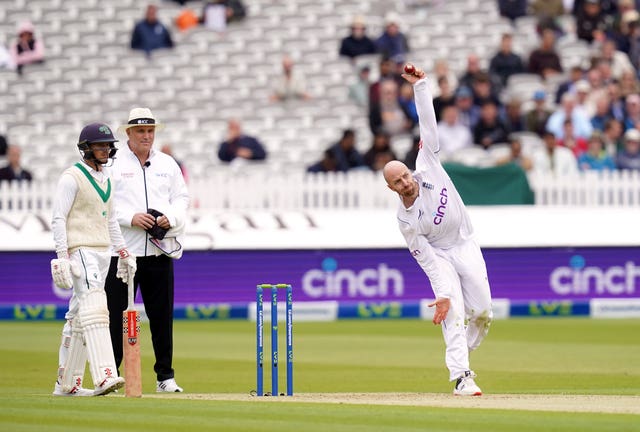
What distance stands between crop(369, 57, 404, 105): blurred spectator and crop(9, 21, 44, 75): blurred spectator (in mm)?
6194

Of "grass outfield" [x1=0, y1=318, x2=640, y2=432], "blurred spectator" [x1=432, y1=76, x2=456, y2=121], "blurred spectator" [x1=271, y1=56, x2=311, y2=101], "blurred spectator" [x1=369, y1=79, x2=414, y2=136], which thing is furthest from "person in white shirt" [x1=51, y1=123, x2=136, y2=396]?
"blurred spectator" [x1=271, y1=56, x2=311, y2=101]

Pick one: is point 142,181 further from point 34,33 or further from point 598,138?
point 34,33

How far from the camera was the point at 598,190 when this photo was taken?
21516mm

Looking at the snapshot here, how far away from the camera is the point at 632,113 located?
23.3 m

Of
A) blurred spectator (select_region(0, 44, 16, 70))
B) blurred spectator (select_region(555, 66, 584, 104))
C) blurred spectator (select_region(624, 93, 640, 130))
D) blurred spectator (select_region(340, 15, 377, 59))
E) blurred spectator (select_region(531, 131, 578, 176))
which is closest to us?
blurred spectator (select_region(531, 131, 578, 176))

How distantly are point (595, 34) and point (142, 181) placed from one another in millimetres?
15097

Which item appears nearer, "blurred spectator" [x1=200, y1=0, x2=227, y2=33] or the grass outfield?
the grass outfield

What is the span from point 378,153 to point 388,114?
4.83 ft

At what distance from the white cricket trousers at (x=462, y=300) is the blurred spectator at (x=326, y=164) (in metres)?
10.5

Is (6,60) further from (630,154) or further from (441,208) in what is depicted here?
(441,208)

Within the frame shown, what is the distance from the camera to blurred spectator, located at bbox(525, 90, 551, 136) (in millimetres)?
23359

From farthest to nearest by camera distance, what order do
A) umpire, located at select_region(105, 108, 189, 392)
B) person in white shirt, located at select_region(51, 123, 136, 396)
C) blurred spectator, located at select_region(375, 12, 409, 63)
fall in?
blurred spectator, located at select_region(375, 12, 409, 63) → umpire, located at select_region(105, 108, 189, 392) → person in white shirt, located at select_region(51, 123, 136, 396)

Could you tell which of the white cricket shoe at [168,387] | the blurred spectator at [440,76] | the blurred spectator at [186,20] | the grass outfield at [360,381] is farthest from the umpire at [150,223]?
the blurred spectator at [186,20]

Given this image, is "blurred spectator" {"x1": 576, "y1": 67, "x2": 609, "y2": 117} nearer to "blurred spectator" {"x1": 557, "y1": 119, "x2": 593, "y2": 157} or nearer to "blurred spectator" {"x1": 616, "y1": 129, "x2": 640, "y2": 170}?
"blurred spectator" {"x1": 557, "y1": 119, "x2": 593, "y2": 157}
